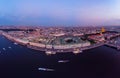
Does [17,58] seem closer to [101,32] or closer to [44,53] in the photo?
[44,53]

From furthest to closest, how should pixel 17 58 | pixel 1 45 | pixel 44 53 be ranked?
pixel 1 45 → pixel 44 53 → pixel 17 58

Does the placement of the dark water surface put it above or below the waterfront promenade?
below

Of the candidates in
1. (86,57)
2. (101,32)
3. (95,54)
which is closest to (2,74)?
(86,57)

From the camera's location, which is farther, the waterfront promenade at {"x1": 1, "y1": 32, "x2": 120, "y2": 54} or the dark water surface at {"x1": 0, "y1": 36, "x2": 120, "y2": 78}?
the waterfront promenade at {"x1": 1, "y1": 32, "x2": 120, "y2": 54}

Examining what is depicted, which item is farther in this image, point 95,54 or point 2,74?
point 95,54

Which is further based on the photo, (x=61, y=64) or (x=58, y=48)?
(x=58, y=48)

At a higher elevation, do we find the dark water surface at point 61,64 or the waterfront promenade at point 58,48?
the waterfront promenade at point 58,48

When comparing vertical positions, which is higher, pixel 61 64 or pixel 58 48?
pixel 58 48

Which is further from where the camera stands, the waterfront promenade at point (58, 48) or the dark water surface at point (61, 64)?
the waterfront promenade at point (58, 48)
